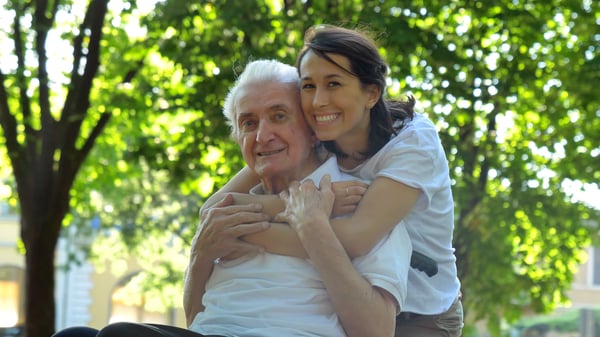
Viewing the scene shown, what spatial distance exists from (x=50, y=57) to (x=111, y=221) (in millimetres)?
14109

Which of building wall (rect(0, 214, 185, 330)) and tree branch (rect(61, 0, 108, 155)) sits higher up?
tree branch (rect(61, 0, 108, 155))

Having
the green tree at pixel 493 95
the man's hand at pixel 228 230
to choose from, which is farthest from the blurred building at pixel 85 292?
the man's hand at pixel 228 230

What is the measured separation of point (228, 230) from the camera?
3.32 m

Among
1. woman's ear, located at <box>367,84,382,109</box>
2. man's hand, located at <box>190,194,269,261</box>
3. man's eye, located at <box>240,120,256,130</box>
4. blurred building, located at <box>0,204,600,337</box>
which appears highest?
woman's ear, located at <box>367,84,382,109</box>

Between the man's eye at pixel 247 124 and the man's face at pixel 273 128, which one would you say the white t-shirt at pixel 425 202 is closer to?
the man's face at pixel 273 128

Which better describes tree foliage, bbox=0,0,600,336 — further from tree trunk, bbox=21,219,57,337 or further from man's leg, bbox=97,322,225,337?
man's leg, bbox=97,322,225,337

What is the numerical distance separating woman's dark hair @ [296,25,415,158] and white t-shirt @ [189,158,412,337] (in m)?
0.38

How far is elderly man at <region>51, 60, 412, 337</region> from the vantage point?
305 cm

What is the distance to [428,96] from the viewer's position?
13.3m

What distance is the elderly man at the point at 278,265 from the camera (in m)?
3.05

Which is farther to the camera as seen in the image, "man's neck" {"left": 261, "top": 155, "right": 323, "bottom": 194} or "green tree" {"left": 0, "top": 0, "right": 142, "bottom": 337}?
"green tree" {"left": 0, "top": 0, "right": 142, "bottom": 337}

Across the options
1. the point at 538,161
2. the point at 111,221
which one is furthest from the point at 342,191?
the point at 111,221

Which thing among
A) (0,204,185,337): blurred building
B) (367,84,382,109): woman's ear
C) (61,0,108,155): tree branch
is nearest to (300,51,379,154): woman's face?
(367,84,382,109): woman's ear

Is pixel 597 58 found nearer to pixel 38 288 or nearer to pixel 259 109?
pixel 38 288
